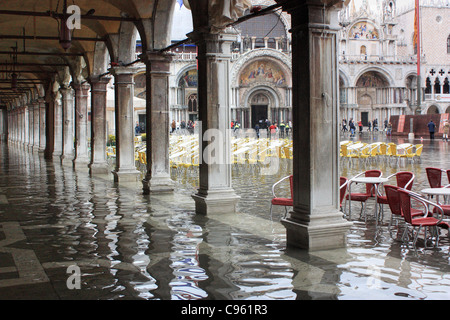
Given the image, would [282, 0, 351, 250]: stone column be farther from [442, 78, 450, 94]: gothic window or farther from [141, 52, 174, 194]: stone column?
[442, 78, 450, 94]: gothic window

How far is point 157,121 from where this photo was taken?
1064 centimetres

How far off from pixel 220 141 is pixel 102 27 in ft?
20.9

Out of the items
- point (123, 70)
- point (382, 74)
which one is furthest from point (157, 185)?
point (382, 74)

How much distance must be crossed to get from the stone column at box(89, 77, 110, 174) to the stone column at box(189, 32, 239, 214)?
7.79 meters

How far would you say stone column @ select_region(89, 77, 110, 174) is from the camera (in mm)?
15352

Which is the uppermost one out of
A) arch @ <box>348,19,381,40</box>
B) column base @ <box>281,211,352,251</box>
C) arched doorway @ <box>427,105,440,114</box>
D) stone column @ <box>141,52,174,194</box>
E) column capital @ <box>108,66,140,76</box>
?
arch @ <box>348,19,381,40</box>

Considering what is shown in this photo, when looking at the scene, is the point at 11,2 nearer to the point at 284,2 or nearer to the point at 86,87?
the point at 86,87

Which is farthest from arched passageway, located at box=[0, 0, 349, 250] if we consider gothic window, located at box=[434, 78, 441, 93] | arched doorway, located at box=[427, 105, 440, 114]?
gothic window, located at box=[434, 78, 441, 93]

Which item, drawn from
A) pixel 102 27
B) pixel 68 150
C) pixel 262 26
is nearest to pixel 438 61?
pixel 262 26

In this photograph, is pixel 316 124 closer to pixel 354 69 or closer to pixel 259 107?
pixel 259 107

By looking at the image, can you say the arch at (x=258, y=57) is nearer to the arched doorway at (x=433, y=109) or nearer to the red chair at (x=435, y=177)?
the arched doorway at (x=433, y=109)

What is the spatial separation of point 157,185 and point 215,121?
288 centimetres

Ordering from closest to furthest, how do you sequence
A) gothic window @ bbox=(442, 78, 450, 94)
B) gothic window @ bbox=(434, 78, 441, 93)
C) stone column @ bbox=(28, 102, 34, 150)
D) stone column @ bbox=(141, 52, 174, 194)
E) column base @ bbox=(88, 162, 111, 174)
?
1. stone column @ bbox=(141, 52, 174, 194)
2. column base @ bbox=(88, 162, 111, 174)
3. stone column @ bbox=(28, 102, 34, 150)
4. gothic window @ bbox=(434, 78, 441, 93)
5. gothic window @ bbox=(442, 78, 450, 94)

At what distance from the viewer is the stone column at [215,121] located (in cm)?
805
